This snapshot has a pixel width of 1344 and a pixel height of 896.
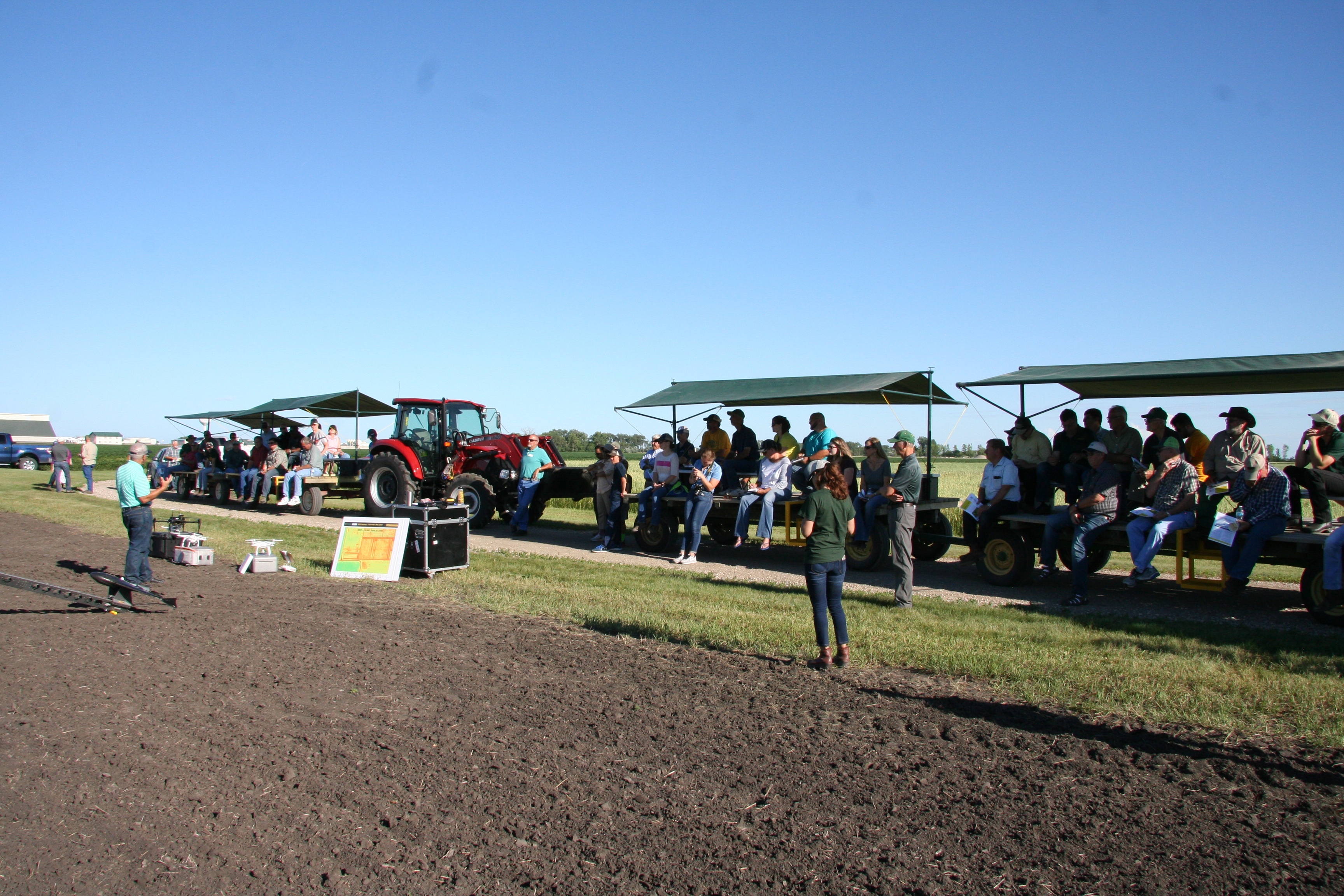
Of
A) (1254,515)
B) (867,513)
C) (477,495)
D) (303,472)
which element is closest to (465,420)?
(477,495)

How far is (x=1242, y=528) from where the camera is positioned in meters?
8.58

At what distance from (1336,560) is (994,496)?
3472mm

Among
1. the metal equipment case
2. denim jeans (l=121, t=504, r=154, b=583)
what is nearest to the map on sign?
the metal equipment case

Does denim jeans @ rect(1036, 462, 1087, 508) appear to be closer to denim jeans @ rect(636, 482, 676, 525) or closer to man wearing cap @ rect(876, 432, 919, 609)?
man wearing cap @ rect(876, 432, 919, 609)

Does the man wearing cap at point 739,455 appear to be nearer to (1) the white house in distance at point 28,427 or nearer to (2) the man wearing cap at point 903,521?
(2) the man wearing cap at point 903,521

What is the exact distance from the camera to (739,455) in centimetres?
1405

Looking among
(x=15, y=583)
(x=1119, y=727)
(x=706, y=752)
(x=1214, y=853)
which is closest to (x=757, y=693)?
(x=706, y=752)

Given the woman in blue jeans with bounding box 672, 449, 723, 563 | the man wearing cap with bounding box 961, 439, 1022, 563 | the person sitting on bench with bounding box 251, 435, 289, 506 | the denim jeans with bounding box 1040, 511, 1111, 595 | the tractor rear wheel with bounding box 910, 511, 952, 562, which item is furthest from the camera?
the person sitting on bench with bounding box 251, 435, 289, 506

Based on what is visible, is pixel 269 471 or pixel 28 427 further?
pixel 28 427

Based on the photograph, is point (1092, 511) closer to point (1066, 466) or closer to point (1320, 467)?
point (1066, 466)

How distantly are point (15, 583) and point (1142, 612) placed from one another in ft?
33.2

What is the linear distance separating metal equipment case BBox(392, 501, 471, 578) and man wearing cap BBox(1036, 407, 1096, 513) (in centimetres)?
711

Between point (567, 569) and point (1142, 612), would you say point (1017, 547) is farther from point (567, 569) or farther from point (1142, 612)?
point (567, 569)

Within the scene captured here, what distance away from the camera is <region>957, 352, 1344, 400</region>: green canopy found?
9234 millimetres
